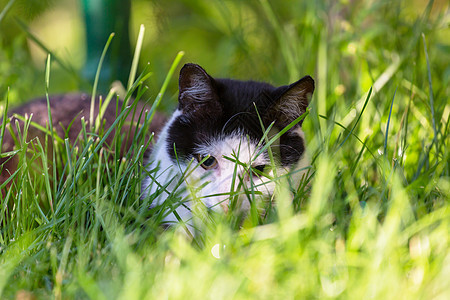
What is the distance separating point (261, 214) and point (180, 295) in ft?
1.91

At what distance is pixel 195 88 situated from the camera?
1597 mm

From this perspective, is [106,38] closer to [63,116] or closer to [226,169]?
[63,116]

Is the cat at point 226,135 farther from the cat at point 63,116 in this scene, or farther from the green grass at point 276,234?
the cat at point 63,116

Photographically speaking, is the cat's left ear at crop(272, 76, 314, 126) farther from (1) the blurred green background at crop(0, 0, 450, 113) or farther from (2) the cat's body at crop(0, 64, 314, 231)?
(1) the blurred green background at crop(0, 0, 450, 113)

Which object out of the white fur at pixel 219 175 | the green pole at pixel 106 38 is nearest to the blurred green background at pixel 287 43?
the green pole at pixel 106 38

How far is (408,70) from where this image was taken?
2.21 meters

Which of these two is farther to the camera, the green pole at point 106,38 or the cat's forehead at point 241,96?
the green pole at point 106,38

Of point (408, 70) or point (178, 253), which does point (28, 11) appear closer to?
point (178, 253)

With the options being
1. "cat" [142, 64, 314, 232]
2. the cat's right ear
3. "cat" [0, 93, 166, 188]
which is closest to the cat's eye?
"cat" [142, 64, 314, 232]

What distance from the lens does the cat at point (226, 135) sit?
59.5 inches

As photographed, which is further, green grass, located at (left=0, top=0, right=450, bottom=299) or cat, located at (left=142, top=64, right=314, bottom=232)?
cat, located at (left=142, top=64, right=314, bottom=232)

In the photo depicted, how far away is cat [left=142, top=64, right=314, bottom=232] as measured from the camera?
59.5 inches

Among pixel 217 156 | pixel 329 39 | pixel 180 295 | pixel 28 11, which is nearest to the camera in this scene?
pixel 180 295

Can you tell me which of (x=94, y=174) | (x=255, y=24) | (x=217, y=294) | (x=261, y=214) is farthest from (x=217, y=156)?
(x=255, y=24)
